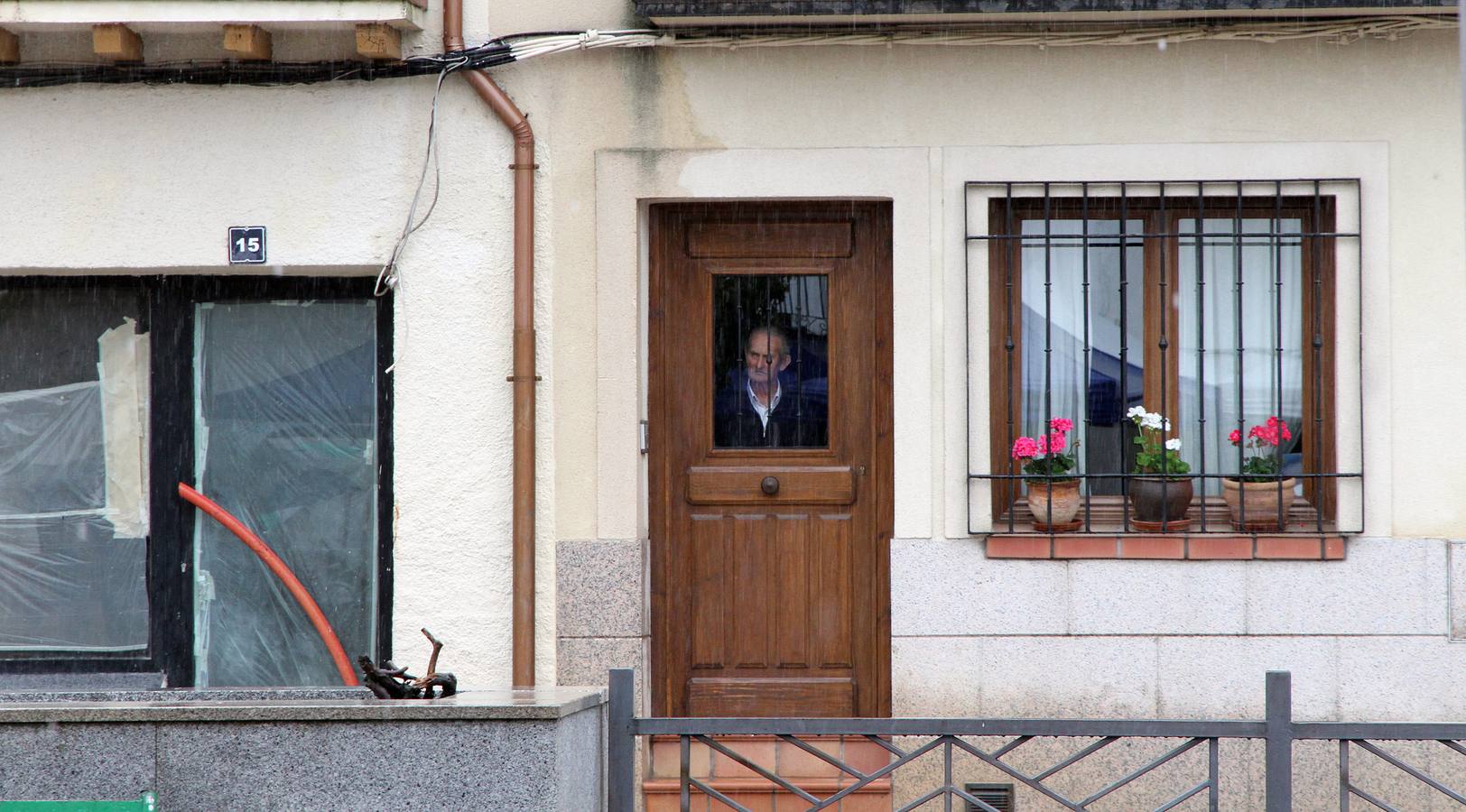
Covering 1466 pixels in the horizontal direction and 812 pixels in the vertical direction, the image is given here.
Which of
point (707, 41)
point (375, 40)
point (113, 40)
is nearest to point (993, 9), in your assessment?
point (707, 41)

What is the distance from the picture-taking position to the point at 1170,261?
20.7 feet

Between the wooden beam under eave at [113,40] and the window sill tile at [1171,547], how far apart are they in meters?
4.20

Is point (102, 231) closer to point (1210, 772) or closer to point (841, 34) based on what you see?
point (841, 34)

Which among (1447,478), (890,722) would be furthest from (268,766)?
(1447,478)

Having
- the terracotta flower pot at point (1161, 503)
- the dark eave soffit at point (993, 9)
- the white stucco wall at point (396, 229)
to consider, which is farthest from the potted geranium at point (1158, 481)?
the white stucco wall at point (396, 229)

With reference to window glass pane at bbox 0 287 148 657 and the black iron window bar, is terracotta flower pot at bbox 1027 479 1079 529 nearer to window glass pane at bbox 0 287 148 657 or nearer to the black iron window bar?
the black iron window bar

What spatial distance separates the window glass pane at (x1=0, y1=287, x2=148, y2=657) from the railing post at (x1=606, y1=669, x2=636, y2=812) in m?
3.02

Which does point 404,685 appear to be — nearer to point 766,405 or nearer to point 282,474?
point 282,474

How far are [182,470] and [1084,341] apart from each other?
161 inches

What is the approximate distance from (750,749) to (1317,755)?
94.9 inches

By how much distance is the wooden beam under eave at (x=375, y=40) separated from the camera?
19.6ft

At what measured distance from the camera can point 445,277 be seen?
6.23 m

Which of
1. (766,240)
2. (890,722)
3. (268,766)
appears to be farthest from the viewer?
(766,240)

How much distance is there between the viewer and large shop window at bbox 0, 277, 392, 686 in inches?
256
